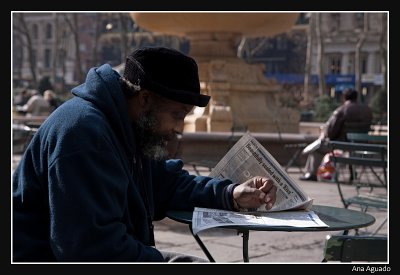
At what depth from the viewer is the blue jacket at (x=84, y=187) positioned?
7.37ft

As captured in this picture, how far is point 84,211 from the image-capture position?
2.23 meters

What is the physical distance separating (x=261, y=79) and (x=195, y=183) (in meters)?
12.7

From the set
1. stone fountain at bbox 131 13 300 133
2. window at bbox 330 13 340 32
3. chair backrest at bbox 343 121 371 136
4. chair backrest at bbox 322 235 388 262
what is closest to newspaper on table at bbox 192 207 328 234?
chair backrest at bbox 322 235 388 262

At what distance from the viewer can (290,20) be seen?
14.8 m

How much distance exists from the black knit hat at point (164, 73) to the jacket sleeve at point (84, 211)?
0.34 m

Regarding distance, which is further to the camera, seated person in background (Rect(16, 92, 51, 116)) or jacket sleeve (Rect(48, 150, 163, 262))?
seated person in background (Rect(16, 92, 51, 116))

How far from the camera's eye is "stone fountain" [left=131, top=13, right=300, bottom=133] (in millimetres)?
14203

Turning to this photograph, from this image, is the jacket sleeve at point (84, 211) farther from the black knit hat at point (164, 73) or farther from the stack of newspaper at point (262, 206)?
the stack of newspaper at point (262, 206)

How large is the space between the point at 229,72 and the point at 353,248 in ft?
41.1

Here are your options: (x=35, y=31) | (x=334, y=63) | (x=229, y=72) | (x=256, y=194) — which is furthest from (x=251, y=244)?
(x=35, y=31)

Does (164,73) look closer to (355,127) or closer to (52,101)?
(355,127)

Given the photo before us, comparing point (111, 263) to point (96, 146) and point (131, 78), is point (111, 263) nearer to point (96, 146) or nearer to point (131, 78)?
point (96, 146)

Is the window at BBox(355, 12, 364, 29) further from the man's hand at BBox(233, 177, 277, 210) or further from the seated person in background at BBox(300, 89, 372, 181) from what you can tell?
the man's hand at BBox(233, 177, 277, 210)
